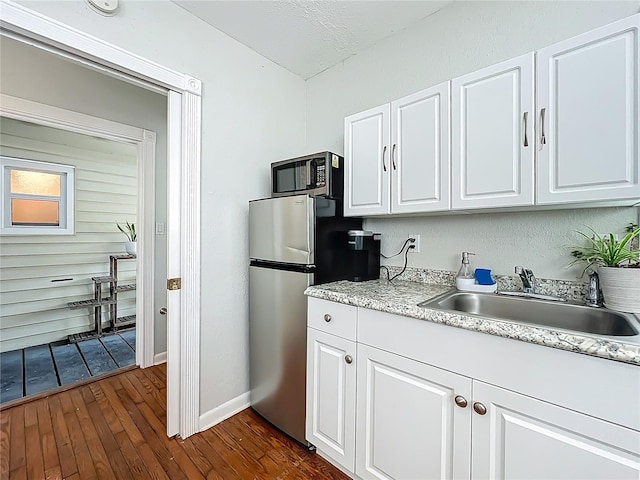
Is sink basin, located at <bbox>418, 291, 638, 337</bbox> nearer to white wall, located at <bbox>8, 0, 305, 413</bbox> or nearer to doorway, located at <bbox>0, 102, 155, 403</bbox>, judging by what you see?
white wall, located at <bbox>8, 0, 305, 413</bbox>

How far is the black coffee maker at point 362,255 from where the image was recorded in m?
1.75

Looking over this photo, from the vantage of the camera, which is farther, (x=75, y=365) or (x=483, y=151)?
(x=75, y=365)

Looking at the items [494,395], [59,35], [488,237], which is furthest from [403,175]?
[59,35]

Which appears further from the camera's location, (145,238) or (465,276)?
(145,238)

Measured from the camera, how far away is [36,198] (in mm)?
3180

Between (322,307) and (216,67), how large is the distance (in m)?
1.69

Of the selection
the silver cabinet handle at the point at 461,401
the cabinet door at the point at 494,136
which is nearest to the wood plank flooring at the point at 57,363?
the silver cabinet handle at the point at 461,401

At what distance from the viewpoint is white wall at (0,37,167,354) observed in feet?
6.80

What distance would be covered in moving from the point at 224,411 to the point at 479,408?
1605 mm

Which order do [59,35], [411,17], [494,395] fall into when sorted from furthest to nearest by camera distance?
[411,17] → [59,35] → [494,395]

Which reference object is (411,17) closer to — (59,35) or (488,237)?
(488,237)

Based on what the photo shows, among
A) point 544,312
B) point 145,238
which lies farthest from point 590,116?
Result: point 145,238

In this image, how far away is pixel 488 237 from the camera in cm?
158

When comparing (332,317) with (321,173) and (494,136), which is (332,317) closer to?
(321,173)
